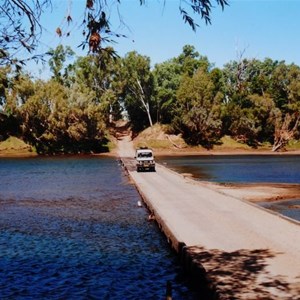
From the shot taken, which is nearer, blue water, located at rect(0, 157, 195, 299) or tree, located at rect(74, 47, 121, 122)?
blue water, located at rect(0, 157, 195, 299)

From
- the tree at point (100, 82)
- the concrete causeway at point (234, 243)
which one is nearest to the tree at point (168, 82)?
the tree at point (100, 82)

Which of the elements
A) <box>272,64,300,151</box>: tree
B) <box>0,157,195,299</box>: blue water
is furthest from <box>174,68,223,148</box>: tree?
<box>0,157,195,299</box>: blue water

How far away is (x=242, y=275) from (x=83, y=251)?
7.72 metres

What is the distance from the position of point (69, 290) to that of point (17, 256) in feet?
15.8

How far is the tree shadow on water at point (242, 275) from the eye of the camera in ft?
34.7

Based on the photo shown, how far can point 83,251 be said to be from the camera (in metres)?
17.6

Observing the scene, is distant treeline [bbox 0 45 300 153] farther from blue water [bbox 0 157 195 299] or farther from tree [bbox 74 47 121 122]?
blue water [bbox 0 157 195 299]

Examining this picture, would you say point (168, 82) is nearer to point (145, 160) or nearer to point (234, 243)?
point (145, 160)

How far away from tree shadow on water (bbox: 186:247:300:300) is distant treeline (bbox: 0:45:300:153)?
74940 millimetres

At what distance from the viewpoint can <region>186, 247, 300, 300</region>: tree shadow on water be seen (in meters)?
10.6

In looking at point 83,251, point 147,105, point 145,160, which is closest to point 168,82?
point 147,105

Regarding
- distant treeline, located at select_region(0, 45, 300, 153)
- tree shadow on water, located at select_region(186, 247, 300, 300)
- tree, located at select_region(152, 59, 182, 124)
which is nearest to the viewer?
tree shadow on water, located at select_region(186, 247, 300, 300)

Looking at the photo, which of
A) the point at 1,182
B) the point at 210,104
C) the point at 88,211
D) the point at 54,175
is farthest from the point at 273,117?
the point at 88,211

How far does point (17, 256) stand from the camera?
1689cm
